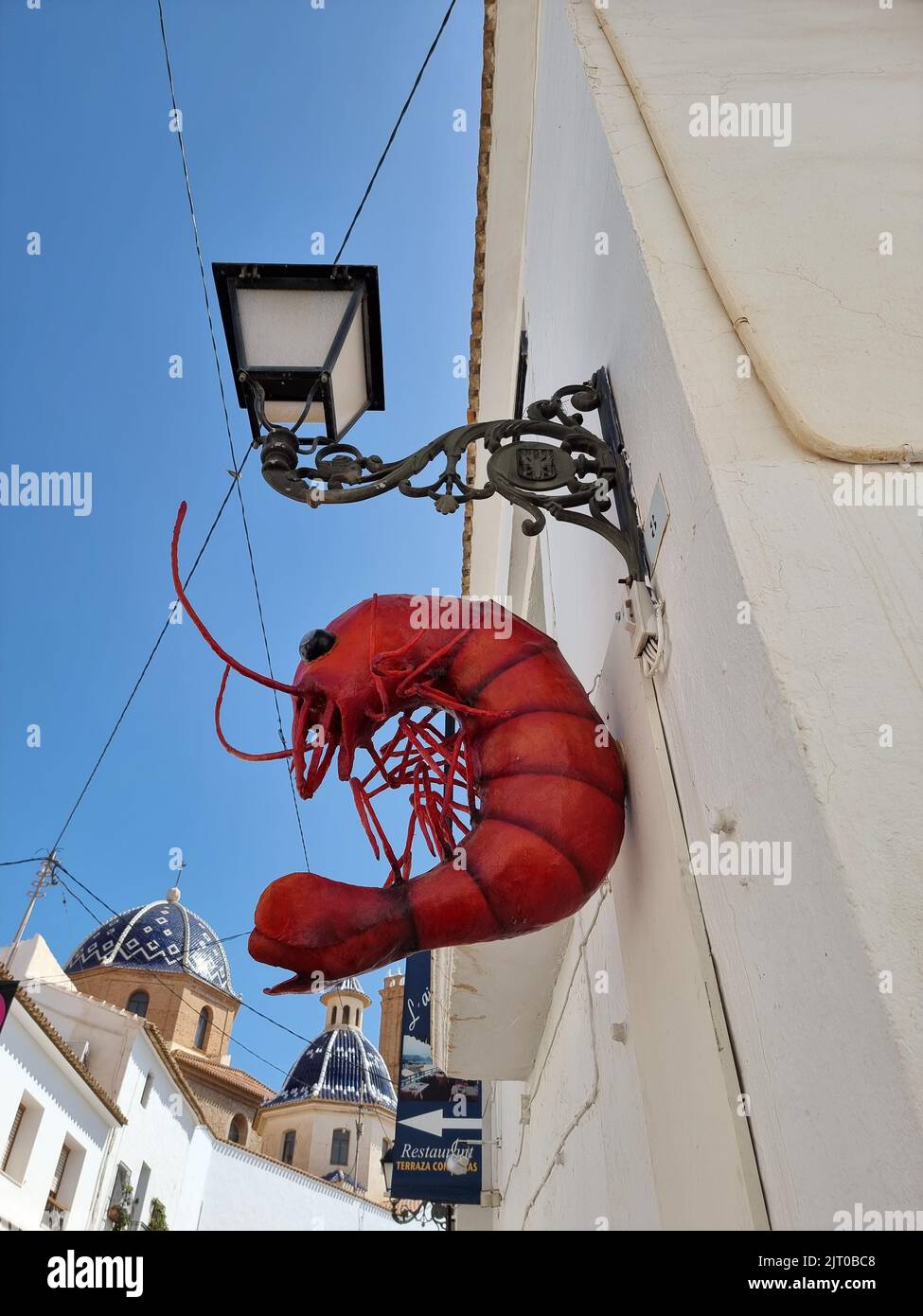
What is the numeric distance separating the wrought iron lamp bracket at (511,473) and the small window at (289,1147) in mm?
38835

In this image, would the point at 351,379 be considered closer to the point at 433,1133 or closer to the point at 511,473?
the point at 511,473

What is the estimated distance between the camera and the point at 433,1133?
932 centimetres

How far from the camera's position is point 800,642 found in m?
1.37

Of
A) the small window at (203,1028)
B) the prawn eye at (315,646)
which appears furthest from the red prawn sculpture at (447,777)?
the small window at (203,1028)

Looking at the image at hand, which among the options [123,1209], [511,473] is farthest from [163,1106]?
[511,473]

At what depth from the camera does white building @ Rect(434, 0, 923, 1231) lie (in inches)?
45.2

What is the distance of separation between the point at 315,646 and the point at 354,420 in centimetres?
116

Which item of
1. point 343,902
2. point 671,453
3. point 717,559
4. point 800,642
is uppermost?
point 671,453

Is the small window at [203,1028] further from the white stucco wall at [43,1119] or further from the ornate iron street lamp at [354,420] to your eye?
the ornate iron street lamp at [354,420]

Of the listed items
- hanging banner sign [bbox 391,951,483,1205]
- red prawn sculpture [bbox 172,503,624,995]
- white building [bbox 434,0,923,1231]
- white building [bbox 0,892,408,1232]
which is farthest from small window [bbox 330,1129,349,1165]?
red prawn sculpture [bbox 172,503,624,995]

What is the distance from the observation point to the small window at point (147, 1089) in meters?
22.4

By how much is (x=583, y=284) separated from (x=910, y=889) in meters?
2.43

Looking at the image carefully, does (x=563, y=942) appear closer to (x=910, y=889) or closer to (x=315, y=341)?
(x=315, y=341)
